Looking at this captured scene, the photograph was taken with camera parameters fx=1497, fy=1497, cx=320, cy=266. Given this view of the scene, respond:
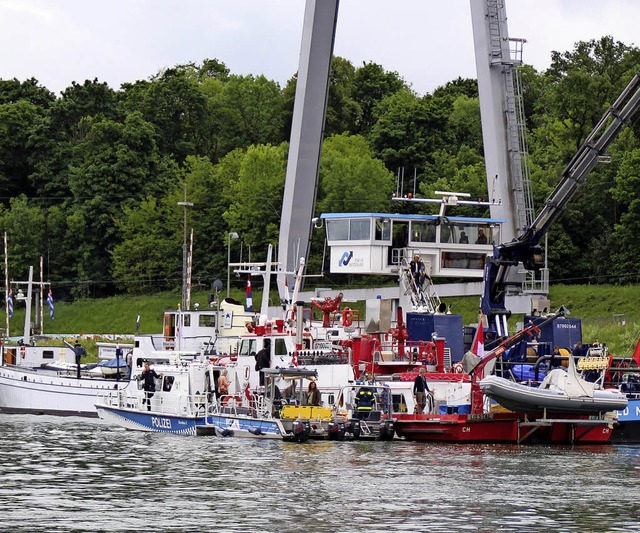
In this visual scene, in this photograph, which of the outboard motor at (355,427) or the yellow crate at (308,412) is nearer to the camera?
the outboard motor at (355,427)

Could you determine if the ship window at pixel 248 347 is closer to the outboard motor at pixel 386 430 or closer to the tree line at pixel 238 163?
the outboard motor at pixel 386 430

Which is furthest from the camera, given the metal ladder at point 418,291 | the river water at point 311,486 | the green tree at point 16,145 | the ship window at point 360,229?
the green tree at point 16,145

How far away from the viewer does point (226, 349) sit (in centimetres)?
4644

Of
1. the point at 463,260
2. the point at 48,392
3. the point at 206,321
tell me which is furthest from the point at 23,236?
the point at 463,260

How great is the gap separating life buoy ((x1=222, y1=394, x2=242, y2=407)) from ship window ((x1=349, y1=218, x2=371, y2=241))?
10130mm

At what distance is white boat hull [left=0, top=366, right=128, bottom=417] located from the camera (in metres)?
53.3

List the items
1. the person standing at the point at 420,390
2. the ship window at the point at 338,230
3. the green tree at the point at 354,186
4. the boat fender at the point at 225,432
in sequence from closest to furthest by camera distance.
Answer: the boat fender at the point at 225,432
the person standing at the point at 420,390
the ship window at the point at 338,230
the green tree at the point at 354,186

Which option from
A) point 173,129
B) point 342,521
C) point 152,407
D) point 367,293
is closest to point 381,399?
point 152,407

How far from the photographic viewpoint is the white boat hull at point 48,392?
53.3m

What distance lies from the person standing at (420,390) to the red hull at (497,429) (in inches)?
19.3

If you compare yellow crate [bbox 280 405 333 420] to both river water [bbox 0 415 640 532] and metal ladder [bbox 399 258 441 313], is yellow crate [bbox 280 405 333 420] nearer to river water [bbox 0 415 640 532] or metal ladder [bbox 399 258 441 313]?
river water [bbox 0 415 640 532]

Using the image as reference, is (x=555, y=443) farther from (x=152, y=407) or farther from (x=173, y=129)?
(x=173, y=129)

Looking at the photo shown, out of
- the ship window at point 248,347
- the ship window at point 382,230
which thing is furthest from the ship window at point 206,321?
the ship window at point 248,347

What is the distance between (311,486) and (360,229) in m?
22.7
